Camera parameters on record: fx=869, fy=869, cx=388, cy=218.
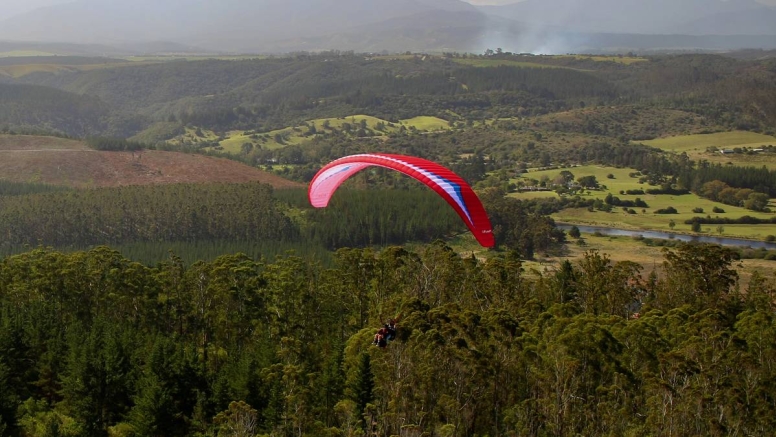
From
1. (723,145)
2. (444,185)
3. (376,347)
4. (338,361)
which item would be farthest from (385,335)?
(723,145)

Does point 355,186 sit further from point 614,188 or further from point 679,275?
point 679,275

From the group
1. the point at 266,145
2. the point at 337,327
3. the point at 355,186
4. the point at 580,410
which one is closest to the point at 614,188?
the point at 355,186

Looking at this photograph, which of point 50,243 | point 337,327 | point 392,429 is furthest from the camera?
point 50,243

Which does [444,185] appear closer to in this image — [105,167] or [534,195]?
[534,195]

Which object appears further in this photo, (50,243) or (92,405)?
(50,243)

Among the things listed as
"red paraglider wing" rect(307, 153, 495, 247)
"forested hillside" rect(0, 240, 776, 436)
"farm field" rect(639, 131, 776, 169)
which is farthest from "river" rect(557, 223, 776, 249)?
"red paraglider wing" rect(307, 153, 495, 247)

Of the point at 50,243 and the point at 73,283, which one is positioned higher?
the point at 73,283

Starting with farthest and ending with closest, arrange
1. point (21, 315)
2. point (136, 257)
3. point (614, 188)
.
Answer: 1. point (614, 188)
2. point (136, 257)
3. point (21, 315)
